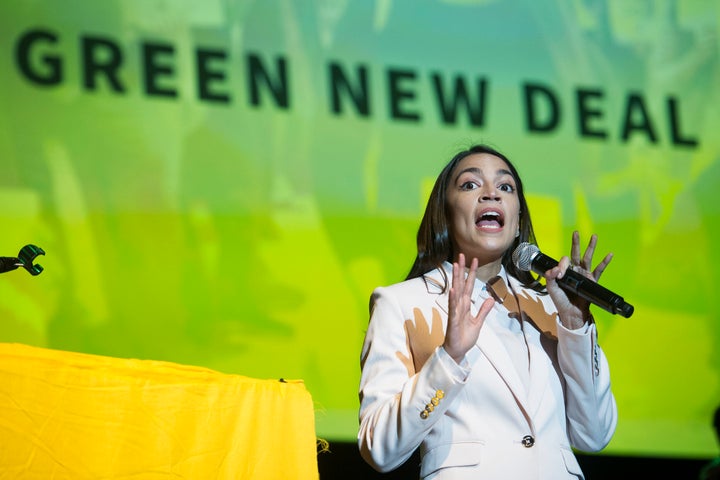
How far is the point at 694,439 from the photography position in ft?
12.3

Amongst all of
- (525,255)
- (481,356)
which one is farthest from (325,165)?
(481,356)

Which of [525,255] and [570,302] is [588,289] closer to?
[570,302]

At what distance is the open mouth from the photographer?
2.38 meters

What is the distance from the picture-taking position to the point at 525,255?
2.29 m

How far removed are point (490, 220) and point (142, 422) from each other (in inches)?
38.4

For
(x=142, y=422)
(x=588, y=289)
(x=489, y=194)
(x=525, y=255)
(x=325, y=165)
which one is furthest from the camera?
(x=325, y=165)

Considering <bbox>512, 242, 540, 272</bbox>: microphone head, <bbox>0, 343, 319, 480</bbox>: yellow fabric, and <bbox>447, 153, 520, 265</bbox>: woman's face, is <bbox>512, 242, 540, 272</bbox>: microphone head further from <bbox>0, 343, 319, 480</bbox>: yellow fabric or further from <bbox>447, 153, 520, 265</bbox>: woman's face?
<bbox>0, 343, 319, 480</bbox>: yellow fabric

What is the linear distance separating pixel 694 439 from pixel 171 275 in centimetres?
206

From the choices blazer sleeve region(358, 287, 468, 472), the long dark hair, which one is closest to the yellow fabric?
blazer sleeve region(358, 287, 468, 472)

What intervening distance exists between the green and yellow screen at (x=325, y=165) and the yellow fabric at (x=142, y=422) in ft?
3.38

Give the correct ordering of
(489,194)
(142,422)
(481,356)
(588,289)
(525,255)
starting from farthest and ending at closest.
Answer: (489,194), (525,255), (481,356), (588,289), (142,422)

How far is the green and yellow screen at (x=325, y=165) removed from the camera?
3.37 meters

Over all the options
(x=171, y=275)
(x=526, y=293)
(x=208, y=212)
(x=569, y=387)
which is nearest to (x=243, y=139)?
(x=208, y=212)

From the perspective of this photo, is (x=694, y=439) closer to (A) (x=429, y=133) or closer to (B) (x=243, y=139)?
(A) (x=429, y=133)
